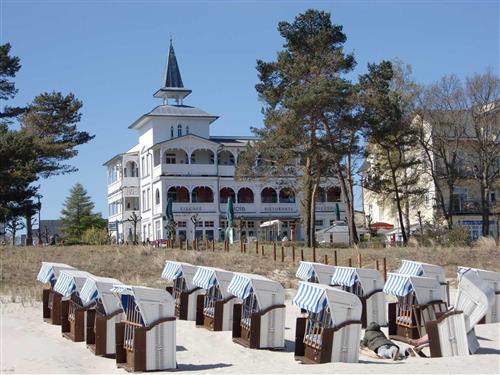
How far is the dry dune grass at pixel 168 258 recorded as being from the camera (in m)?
29.2

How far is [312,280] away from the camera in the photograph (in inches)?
850

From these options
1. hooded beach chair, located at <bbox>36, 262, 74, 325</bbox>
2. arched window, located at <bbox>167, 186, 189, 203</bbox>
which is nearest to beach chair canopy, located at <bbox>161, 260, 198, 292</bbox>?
hooded beach chair, located at <bbox>36, 262, 74, 325</bbox>

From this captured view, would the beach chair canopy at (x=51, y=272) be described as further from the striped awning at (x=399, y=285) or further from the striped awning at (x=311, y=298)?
the striped awning at (x=399, y=285)

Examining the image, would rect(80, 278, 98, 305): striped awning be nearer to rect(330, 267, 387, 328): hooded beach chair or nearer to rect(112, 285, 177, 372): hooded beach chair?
rect(112, 285, 177, 372): hooded beach chair

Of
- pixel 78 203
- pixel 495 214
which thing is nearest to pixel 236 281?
pixel 495 214

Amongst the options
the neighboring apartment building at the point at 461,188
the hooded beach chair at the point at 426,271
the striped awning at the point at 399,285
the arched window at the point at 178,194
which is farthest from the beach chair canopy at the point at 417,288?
the arched window at the point at 178,194

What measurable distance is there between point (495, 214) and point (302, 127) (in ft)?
71.1

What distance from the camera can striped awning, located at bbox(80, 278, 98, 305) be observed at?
16359 mm

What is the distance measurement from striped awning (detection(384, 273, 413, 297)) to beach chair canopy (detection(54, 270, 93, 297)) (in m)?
6.80

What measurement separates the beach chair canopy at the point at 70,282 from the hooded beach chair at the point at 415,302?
22.8 feet

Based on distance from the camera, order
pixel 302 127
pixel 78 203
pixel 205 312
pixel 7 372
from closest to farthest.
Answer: pixel 7 372 → pixel 205 312 → pixel 302 127 → pixel 78 203

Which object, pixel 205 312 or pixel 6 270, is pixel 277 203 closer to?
pixel 6 270

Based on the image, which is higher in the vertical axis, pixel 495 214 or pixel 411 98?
pixel 411 98

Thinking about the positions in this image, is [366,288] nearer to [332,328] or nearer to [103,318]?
[332,328]
